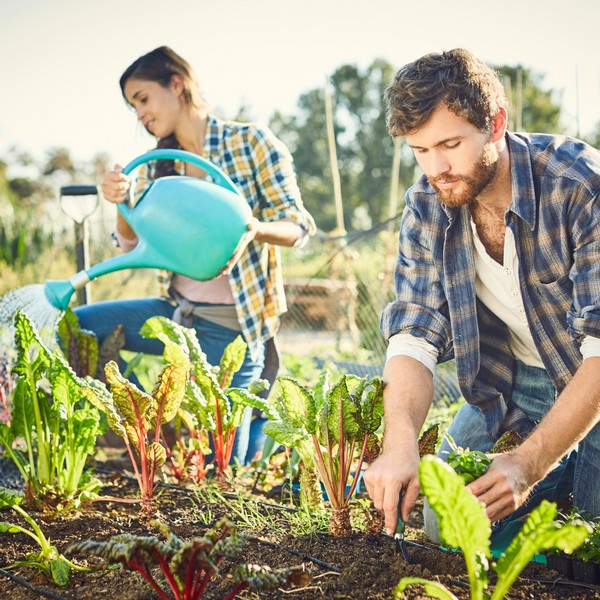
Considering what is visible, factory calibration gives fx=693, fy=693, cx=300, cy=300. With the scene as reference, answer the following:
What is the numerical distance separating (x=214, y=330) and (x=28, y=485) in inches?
37.2

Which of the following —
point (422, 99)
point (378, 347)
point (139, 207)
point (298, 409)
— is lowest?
point (378, 347)

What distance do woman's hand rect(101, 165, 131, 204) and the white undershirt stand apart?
3.26 ft

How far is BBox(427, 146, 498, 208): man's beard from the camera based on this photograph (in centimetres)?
179

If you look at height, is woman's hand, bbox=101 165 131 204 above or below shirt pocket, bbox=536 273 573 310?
above

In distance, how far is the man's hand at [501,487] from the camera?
4.57ft

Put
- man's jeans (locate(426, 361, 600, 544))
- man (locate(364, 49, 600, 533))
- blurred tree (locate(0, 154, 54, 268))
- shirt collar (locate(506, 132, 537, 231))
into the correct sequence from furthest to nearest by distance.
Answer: blurred tree (locate(0, 154, 54, 268))
man's jeans (locate(426, 361, 600, 544))
shirt collar (locate(506, 132, 537, 231))
man (locate(364, 49, 600, 533))

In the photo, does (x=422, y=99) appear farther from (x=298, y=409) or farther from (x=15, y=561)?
(x=15, y=561)

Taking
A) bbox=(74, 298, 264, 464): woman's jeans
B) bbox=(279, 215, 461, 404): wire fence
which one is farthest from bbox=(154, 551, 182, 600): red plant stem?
bbox=(279, 215, 461, 404): wire fence

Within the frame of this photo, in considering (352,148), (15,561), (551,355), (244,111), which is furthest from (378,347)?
(352,148)

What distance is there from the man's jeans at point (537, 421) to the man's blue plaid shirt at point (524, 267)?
7cm

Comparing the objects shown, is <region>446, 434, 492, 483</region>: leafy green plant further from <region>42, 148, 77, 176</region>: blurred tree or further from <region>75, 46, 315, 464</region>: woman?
<region>42, 148, 77, 176</region>: blurred tree

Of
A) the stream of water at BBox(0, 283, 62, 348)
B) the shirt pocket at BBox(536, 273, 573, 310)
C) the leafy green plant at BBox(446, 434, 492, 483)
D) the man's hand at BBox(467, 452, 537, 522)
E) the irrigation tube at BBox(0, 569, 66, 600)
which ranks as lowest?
the irrigation tube at BBox(0, 569, 66, 600)

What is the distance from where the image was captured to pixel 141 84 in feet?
8.39

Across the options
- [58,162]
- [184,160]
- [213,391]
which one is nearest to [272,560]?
[213,391]
